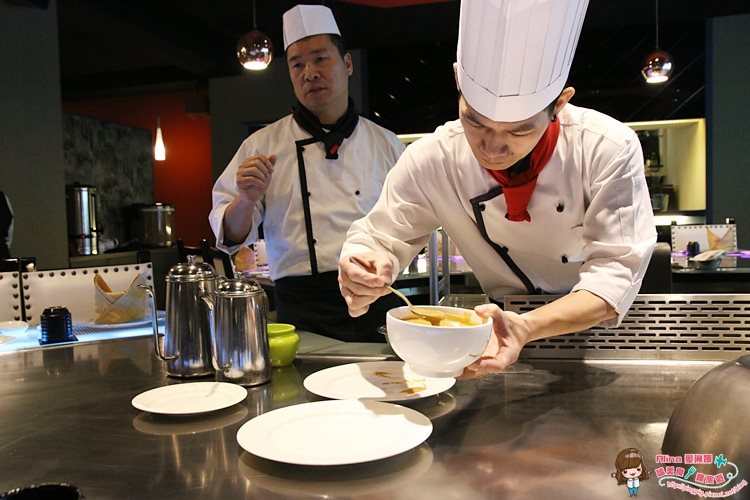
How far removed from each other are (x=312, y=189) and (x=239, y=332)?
125cm

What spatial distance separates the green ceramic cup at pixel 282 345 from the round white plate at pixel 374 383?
A: 0.15 meters

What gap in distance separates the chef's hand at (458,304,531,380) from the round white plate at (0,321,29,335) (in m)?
1.62

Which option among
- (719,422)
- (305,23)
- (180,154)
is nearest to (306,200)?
(305,23)

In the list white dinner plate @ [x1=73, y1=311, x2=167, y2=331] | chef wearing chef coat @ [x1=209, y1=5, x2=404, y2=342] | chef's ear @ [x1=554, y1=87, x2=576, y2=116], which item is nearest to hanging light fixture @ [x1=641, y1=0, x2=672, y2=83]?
chef wearing chef coat @ [x1=209, y1=5, x2=404, y2=342]

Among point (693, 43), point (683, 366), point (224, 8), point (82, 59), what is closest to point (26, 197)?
point (224, 8)

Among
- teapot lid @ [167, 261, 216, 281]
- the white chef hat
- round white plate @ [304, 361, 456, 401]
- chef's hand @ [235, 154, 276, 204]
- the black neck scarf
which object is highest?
the white chef hat

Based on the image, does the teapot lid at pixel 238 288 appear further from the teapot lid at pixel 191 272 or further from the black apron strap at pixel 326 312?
the black apron strap at pixel 326 312

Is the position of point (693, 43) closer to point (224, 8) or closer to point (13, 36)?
point (224, 8)

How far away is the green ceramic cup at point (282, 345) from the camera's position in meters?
1.40

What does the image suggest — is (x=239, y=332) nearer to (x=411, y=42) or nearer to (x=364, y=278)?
(x=364, y=278)

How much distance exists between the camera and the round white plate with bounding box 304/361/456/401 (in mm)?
1142

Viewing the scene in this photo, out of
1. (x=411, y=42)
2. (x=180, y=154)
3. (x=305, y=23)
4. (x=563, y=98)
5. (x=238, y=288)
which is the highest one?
(x=411, y=42)

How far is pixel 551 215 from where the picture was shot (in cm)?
144

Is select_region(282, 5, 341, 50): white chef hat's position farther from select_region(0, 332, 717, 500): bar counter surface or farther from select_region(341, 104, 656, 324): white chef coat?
select_region(0, 332, 717, 500): bar counter surface
